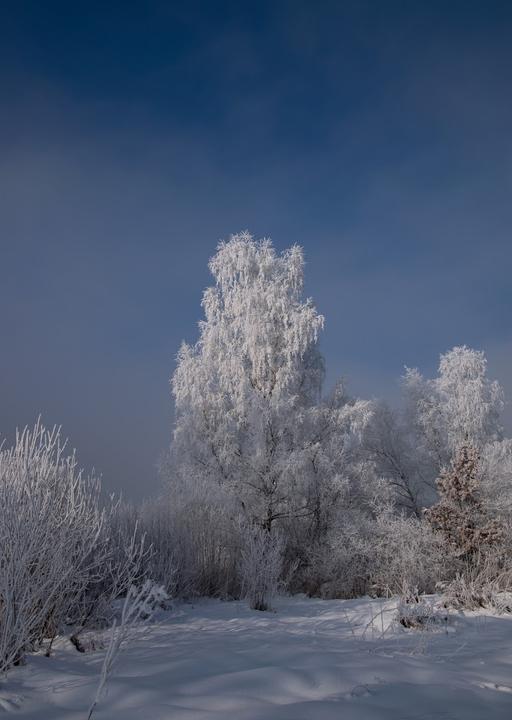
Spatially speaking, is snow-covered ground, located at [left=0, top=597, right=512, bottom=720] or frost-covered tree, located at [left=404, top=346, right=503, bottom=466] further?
frost-covered tree, located at [left=404, top=346, right=503, bottom=466]

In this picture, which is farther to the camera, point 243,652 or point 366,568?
point 366,568

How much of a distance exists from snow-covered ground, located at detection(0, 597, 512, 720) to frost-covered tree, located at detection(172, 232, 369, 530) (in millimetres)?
10307

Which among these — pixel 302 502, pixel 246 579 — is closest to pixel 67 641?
pixel 246 579

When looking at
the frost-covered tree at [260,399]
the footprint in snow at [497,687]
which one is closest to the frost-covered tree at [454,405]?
the frost-covered tree at [260,399]

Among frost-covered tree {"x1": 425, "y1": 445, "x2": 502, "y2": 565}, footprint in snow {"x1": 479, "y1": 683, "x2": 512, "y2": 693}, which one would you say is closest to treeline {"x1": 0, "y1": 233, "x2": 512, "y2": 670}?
frost-covered tree {"x1": 425, "y1": 445, "x2": 502, "y2": 565}

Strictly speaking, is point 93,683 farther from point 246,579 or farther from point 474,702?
point 246,579

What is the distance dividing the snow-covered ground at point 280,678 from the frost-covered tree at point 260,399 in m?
10.3

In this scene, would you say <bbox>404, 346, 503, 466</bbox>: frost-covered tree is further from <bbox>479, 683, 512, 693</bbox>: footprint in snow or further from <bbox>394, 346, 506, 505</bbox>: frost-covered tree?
<bbox>479, 683, 512, 693</bbox>: footprint in snow

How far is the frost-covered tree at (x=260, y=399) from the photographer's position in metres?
16.4

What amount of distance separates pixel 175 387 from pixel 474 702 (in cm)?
1671

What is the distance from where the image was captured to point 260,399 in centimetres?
1684

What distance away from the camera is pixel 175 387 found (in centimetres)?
1920

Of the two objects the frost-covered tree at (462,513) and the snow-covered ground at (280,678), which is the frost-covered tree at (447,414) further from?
the snow-covered ground at (280,678)

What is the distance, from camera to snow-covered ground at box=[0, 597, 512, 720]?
110 inches
